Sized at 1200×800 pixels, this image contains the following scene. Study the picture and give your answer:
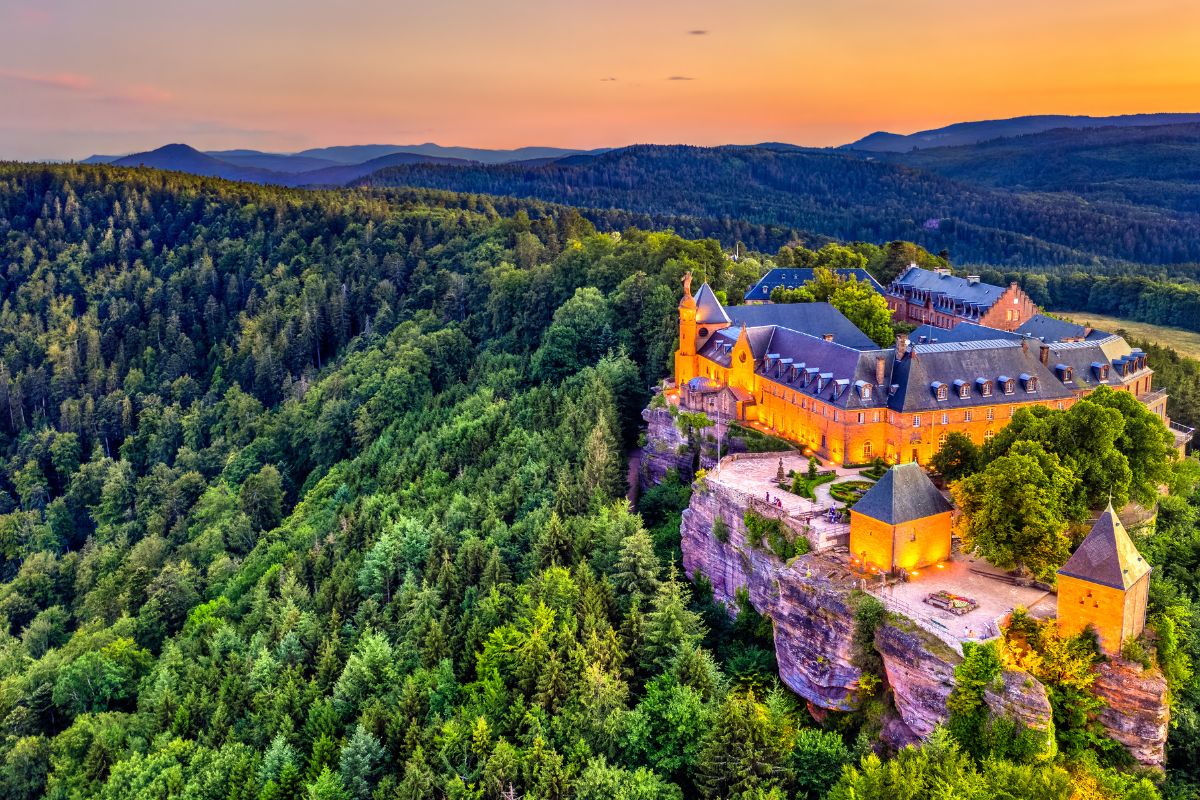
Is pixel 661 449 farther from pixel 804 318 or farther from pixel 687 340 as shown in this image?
pixel 804 318

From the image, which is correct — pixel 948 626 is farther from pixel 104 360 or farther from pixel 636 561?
pixel 104 360

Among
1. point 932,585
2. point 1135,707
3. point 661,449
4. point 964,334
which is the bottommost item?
point 1135,707

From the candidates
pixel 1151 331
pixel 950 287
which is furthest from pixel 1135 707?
pixel 1151 331

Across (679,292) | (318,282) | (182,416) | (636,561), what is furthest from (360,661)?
(318,282)

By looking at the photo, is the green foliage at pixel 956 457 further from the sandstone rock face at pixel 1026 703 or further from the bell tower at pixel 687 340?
the bell tower at pixel 687 340

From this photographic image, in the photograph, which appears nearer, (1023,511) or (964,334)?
(1023,511)

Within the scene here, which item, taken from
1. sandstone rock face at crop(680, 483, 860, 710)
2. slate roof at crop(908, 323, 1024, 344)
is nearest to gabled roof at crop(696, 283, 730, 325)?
slate roof at crop(908, 323, 1024, 344)
